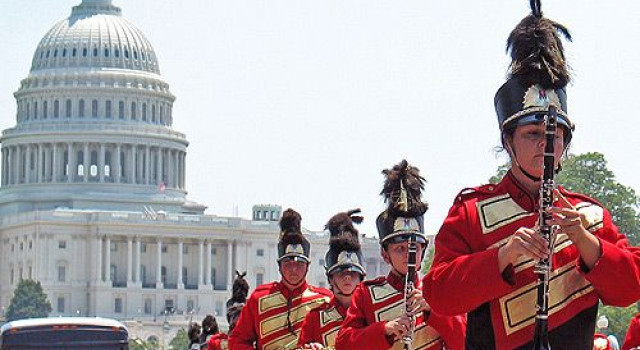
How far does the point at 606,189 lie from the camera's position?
92562mm

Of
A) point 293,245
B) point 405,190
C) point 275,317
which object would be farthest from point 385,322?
point 293,245

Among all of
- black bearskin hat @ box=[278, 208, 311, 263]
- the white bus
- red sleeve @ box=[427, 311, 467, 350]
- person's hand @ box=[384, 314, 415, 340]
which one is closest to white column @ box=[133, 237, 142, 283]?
the white bus

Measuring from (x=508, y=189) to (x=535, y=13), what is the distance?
2.16ft

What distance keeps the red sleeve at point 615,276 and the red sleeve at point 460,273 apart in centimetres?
33

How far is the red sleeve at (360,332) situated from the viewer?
1123 centimetres

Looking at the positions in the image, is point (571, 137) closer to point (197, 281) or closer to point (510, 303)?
point (510, 303)

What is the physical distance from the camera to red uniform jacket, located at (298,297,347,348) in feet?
48.1

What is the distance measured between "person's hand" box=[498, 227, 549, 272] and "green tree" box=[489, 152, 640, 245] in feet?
260

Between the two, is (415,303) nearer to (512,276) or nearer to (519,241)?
(512,276)

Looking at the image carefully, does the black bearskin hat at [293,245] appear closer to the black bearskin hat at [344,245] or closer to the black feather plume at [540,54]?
the black bearskin hat at [344,245]

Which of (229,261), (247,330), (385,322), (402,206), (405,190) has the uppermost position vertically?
(229,261)

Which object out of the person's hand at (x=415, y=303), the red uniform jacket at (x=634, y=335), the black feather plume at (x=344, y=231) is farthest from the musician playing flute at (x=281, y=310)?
the person's hand at (x=415, y=303)

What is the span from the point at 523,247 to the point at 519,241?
45mm

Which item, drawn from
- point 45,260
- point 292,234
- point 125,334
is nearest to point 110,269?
point 45,260
